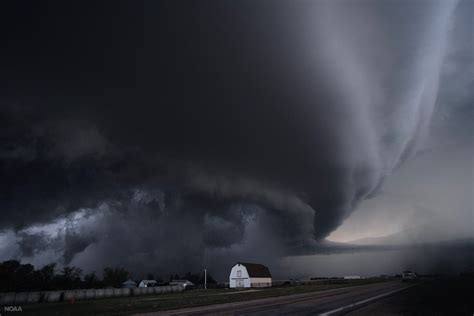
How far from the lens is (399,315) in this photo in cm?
2541

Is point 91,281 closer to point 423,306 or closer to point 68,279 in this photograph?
point 68,279

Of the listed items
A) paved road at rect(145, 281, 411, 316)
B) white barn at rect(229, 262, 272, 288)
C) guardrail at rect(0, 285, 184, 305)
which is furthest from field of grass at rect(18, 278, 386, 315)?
white barn at rect(229, 262, 272, 288)

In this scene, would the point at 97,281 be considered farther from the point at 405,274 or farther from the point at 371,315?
the point at 371,315

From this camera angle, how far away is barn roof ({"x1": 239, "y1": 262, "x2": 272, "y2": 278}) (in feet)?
372

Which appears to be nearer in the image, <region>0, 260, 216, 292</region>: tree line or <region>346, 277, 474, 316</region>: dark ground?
<region>346, 277, 474, 316</region>: dark ground

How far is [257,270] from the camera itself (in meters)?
119

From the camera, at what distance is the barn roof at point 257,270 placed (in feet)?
372

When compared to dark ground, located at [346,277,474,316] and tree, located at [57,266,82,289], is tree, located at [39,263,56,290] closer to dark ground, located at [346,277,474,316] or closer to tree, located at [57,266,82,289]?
tree, located at [57,266,82,289]

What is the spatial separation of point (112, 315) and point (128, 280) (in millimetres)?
121553

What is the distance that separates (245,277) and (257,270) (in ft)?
32.4

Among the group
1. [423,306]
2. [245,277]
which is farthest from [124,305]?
[245,277]

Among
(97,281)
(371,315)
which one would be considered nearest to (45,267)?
(97,281)

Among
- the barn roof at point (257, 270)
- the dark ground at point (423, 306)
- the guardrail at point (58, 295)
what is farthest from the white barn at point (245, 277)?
the dark ground at point (423, 306)

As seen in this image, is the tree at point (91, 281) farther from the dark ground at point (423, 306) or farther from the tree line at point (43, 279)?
the dark ground at point (423, 306)
